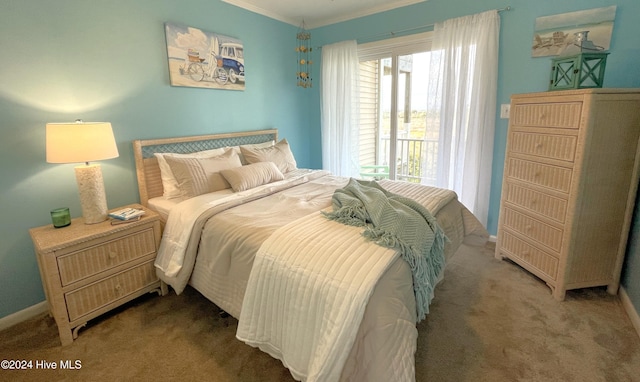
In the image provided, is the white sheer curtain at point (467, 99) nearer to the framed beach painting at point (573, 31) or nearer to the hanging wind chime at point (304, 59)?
the framed beach painting at point (573, 31)

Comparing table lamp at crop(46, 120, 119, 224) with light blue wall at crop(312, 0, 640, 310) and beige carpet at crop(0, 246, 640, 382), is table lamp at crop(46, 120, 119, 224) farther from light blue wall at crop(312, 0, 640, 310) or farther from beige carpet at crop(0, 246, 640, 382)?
light blue wall at crop(312, 0, 640, 310)

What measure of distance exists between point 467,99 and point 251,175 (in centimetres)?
214

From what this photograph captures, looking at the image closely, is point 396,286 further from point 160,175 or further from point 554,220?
point 160,175

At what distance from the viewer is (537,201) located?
2273 millimetres

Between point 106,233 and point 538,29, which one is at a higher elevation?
point 538,29

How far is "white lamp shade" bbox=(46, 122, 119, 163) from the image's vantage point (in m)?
1.79

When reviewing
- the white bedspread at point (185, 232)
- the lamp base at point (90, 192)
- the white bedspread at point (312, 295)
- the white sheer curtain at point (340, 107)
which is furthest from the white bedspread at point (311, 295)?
the white sheer curtain at point (340, 107)

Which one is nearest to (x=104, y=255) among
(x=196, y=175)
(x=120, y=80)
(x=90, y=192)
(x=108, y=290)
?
(x=108, y=290)

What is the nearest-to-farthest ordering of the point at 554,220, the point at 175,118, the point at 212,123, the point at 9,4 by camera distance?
the point at 9,4, the point at 554,220, the point at 175,118, the point at 212,123

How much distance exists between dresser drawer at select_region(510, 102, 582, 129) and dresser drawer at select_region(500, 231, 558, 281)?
3.01 ft

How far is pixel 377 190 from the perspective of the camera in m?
1.92

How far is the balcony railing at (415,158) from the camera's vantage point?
3248 mm

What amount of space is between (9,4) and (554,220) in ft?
12.2

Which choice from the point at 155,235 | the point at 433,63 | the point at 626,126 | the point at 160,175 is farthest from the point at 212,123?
the point at 626,126
